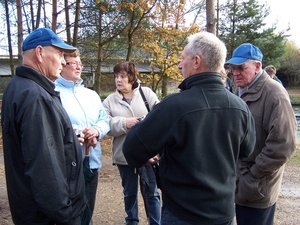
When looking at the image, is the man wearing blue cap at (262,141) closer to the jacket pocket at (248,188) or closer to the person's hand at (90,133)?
the jacket pocket at (248,188)

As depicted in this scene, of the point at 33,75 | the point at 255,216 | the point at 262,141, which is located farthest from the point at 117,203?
the point at 33,75

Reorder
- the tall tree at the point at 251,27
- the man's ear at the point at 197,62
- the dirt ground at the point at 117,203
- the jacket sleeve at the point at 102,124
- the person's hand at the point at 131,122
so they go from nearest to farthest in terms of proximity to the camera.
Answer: the man's ear at the point at 197,62
the jacket sleeve at the point at 102,124
the person's hand at the point at 131,122
the dirt ground at the point at 117,203
the tall tree at the point at 251,27

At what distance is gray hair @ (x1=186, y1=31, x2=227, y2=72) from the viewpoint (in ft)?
5.60

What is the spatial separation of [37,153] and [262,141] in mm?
1726

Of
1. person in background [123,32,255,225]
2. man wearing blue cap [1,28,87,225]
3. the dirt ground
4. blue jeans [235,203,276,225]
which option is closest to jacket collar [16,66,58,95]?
man wearing blue cap [1,28,87,225]

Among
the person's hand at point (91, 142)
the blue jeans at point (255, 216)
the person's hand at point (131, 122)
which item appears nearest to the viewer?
the blue jeans at point (255, 216)

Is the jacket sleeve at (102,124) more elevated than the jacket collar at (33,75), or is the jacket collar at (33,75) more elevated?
the jacket collar at (33,75)

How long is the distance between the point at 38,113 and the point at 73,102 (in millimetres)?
988

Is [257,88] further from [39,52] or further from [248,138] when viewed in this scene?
[39,52]

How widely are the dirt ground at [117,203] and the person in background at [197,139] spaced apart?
85.5 inches

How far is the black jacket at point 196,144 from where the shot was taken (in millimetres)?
1617

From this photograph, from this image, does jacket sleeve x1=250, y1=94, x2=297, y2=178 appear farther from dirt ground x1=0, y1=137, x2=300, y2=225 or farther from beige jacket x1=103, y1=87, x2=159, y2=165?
dirt ground x1=0, y1=137, x2=300, y2=225

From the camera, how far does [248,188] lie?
2.31m

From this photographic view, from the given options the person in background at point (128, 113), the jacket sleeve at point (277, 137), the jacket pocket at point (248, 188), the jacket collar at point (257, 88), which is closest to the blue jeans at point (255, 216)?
the jacket pocket at point (248, 188)
